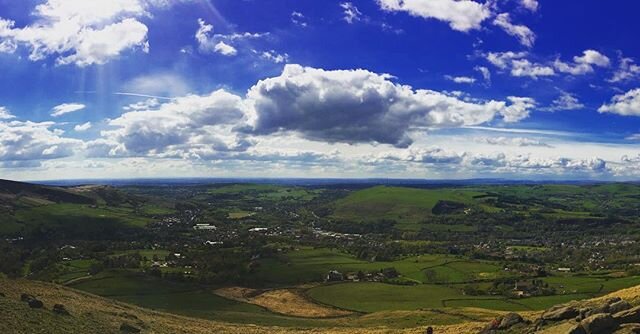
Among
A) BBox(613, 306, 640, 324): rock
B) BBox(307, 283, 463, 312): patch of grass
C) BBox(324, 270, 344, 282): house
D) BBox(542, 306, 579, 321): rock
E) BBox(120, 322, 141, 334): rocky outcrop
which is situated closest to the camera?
BBox(613, 306, 640, 324): rock

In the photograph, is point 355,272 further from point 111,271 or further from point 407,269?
point 111,271

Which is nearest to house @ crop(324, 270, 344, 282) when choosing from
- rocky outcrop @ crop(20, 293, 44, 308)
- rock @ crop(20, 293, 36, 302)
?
rock @ crop(20, 293, 36, 302)

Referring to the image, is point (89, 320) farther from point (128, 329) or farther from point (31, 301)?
point (31, 301)

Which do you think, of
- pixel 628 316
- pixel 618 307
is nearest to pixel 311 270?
pixel 618 307

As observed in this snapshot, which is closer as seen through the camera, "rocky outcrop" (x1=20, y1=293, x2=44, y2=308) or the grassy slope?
the grassy slope

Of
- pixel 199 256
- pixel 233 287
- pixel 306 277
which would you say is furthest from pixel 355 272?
pixel 199 256

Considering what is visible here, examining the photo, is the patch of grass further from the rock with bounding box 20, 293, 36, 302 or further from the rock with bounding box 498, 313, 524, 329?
the rock with bounding box 20, 293, 36, 302

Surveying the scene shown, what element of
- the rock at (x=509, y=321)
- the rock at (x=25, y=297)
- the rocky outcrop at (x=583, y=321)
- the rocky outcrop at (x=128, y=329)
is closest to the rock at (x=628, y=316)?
the rocky outcrop at (x=583, y=321)
